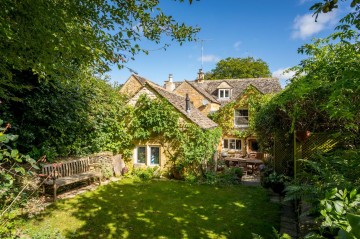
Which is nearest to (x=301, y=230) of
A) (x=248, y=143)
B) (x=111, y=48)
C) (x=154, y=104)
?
(x=111, y=48)

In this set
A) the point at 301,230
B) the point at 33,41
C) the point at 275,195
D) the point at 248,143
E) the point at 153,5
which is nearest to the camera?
the point at 33,41

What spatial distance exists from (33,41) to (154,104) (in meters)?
8.98

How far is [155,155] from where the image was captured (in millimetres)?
13891

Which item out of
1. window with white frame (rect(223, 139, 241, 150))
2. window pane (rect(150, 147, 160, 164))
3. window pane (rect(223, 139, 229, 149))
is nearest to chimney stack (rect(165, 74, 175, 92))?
window pane (rect(223, 139, 229, 149))

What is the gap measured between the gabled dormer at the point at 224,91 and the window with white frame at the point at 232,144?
5917 millimetres

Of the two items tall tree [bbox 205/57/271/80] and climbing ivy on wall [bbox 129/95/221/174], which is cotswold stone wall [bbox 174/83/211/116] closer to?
climbing ivy on wall [bbox 129/95/221/174]

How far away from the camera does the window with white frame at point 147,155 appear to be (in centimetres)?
1387

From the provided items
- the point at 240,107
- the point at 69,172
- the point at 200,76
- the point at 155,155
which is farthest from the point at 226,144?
the point at 69,172

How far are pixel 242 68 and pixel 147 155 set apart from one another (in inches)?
1598

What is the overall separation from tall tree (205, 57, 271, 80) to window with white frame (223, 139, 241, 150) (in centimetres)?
2852

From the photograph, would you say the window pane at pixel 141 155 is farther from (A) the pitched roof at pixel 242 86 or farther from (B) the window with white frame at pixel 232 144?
(A) the pitched roof at pixel 242 86

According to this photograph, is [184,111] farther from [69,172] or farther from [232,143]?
[232,143]

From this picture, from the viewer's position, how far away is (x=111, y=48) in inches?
225

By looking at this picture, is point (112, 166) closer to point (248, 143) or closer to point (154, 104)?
point (154, 104)
